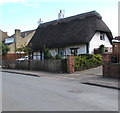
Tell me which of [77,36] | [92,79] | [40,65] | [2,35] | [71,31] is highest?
[2,35]

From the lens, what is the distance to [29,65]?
24.3 m

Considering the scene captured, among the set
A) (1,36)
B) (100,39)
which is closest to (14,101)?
(100,39)

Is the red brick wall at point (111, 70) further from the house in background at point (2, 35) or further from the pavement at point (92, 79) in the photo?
the house in background at point (2, 35)

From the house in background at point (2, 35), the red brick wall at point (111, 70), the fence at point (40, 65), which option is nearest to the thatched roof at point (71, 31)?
the fence at point (40, 65)

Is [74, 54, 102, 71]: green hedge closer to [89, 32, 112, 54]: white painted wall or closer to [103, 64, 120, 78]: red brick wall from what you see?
[89, 32, 112, 54]: white painted wall

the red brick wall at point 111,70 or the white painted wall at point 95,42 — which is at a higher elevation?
the white painted wall at point 95,42

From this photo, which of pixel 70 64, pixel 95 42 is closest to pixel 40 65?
pixel 70 64

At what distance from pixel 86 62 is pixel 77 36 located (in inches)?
276

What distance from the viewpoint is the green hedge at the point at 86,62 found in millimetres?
19594

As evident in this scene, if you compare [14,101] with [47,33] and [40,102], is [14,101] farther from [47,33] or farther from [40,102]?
[47,33]

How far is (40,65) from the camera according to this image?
22.4 meters

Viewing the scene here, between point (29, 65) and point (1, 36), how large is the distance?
120 feet

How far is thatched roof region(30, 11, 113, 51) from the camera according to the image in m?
26.4

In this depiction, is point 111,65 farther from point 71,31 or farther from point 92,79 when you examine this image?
point 71,31
